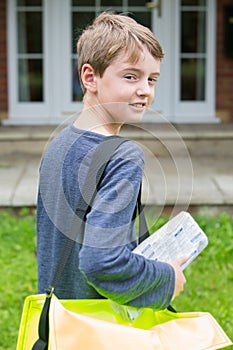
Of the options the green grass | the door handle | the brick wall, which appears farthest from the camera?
the brick wall

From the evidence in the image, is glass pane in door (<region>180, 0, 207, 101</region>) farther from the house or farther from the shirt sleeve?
the shirt sleeve

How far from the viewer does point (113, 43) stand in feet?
5.52

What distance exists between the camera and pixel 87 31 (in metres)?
1.78

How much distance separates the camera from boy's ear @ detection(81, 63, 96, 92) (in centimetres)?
173

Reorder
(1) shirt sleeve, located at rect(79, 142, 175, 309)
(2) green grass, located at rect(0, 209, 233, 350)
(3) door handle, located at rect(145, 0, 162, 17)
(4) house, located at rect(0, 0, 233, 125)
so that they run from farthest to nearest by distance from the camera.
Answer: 1. (4) house, located at rect(0, 0, 233, 125)
2. (3) door handle, located at rect(145, 0, 162, 17)
3. (2) green grass, located at rect(0, 209, 233, 350)
4. (1) shirt sleeve, located at rect(79, 142, 175, 309)

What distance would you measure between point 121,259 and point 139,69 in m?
0.45

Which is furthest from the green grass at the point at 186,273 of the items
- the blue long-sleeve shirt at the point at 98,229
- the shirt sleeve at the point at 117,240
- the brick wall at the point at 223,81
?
the brick wall at the point at 223,81

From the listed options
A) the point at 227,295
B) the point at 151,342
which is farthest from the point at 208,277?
the point at 151,342

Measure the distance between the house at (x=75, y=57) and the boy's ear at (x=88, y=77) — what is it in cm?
647

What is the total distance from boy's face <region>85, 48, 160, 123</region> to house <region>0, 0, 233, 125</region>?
6.49 meters

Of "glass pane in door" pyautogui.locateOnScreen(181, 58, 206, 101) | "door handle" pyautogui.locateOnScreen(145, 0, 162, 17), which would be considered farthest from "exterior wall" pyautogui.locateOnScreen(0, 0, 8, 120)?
"glass pane in door" pyautogui.locateOnScreen(181, 58, 206, 101)

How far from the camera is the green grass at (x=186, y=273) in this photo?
3.65 metres

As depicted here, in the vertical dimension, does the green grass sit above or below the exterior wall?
below

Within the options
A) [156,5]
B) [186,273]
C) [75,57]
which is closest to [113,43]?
[186,273]
